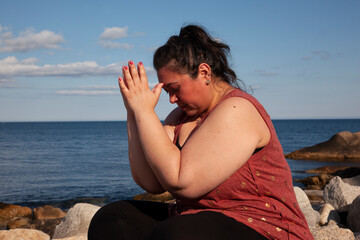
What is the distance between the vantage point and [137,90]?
2.31m

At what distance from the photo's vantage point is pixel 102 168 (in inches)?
938

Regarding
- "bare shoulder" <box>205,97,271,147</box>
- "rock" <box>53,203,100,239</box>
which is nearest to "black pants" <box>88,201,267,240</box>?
"bare shoulder" <box>205,97,271,147</box>

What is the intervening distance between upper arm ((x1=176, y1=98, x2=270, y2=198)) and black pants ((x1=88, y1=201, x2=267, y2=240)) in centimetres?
17

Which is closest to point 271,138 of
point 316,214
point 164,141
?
point 164,141

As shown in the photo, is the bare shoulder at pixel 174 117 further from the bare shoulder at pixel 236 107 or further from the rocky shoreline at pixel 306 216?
the rocky shoreline at pixel 306 216

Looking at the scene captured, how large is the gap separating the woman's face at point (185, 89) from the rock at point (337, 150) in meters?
26.6

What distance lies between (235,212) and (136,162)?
84cm

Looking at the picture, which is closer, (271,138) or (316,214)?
(271,138)

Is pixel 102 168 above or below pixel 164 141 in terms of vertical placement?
below

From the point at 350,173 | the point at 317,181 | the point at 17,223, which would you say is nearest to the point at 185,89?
the point at 17,223

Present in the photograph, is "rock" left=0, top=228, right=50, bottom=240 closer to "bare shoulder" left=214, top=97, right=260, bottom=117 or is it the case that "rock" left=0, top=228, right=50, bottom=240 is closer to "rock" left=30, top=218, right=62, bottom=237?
"bare shoulder" left=214, top=97, right=260, bottom=117

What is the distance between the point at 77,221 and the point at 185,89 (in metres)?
3.74

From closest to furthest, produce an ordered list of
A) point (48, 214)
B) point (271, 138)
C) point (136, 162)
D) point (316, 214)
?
point (271, 138)
point (136, 162)
point (316, 214)
point (48, 214)

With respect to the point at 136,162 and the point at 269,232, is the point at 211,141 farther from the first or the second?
the point at 136,162
